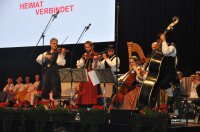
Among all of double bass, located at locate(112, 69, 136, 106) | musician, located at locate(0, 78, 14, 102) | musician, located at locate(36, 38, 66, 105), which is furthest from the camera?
musician, located at locate(0, 78, 14, 102)

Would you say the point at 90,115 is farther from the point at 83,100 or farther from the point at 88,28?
the point at 88,28

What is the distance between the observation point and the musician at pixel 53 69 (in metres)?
8.83

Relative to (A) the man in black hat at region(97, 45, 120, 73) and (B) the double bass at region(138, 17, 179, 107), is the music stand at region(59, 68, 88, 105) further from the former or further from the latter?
(B) the double bass at region(138, 17, 179, 107)

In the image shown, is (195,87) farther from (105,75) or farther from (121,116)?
(121,116)

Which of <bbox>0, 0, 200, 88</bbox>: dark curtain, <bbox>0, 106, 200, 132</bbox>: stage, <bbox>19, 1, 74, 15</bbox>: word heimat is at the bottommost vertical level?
<bbox>0, 106, 200, 132</bbox>: stage

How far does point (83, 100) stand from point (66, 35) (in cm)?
269

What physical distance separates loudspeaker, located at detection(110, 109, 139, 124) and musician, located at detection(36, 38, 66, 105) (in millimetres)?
2738

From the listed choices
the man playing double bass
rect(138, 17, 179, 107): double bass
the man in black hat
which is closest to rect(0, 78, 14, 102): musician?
the man in black hat

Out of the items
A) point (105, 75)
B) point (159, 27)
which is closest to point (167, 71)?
point (105, 75)

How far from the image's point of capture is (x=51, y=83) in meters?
8.95

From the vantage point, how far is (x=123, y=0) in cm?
1120

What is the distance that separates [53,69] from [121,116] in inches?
119

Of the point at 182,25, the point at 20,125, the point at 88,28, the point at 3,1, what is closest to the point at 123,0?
the point at 88,28

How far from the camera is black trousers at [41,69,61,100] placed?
29.1ft
